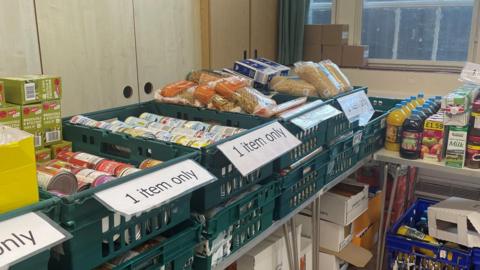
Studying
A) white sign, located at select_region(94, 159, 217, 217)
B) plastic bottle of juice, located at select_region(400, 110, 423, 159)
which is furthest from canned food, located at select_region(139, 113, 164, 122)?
plastic bottle of juice, located at select_region(400, 110, 423, 159)

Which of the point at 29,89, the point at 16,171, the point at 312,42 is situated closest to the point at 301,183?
the point at 29,89

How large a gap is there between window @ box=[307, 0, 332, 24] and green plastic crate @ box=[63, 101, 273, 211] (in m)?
2.57

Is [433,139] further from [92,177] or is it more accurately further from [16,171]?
[16,171]

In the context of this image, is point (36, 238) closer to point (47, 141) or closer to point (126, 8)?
point (47, 141)

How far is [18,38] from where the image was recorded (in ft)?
6.36

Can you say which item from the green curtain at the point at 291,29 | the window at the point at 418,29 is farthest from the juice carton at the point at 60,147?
the window at the point at 418,29

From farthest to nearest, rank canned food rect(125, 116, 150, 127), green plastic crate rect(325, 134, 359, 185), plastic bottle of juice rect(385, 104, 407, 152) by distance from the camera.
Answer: plastic bottle of juice rect(385, 104, 407, 152) → green plastic crate rect(325, 134, 359, 185) → canned food rect(125, 116, 150, 127)

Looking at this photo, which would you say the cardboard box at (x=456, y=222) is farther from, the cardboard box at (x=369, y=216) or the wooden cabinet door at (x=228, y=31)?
the wooden cabinet door at (x=228, y=31)

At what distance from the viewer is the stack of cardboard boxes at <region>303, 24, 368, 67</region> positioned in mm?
3597

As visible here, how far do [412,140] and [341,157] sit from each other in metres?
0.46

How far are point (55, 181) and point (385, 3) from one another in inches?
136

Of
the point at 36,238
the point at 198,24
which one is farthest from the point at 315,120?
the point at 198,24

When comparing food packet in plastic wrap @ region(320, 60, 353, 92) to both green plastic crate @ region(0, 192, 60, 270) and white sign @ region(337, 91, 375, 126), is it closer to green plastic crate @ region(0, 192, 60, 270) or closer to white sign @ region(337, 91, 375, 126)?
white sign @ region(337, 91, 375, 126)

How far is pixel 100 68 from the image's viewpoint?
2.33 metres
